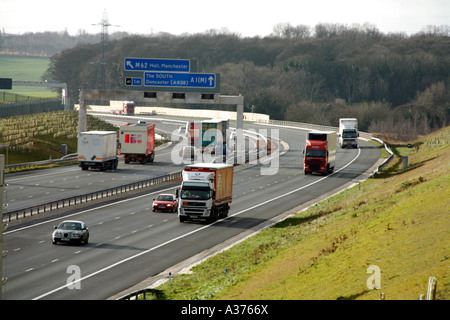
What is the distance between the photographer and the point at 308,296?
2206 centimetres

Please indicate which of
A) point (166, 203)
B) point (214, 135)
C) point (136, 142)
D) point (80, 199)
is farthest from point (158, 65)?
point (166, 203)

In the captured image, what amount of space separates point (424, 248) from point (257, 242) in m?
13.8

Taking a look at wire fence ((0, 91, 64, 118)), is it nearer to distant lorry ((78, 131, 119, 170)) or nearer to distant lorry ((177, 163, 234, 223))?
distant lorry ((78, 131, 119, 170))

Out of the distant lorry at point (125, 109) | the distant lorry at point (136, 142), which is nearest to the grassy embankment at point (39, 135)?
the distant lorry at point (136, 142)

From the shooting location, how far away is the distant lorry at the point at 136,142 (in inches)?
3066

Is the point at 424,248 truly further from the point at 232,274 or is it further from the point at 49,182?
the point at 49,182

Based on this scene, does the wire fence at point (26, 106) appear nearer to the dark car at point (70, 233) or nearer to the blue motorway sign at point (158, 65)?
the blue motorway sign at point (158, 65)

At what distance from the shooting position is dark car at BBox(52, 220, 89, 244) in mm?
36219

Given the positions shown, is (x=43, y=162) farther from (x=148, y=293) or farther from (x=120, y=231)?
(x=148, y=293)

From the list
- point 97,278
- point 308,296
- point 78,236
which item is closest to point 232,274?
point 97,278

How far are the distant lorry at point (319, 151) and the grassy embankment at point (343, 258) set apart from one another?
27.1 metres

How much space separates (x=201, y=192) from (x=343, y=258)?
56.6 ft

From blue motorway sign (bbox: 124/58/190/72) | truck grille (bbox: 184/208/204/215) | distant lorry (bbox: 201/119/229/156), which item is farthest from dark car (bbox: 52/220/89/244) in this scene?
distant lorry (bbox: 201/119/229/156)

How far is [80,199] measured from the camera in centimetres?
5053
